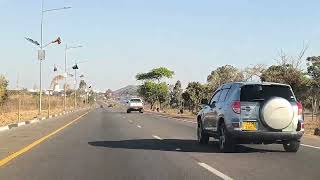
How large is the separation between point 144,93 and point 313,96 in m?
71.0

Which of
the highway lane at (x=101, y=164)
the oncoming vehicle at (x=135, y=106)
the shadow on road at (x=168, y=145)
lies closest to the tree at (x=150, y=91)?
the oncoming vehicle at (x=135, y=106)

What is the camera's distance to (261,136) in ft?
52.5

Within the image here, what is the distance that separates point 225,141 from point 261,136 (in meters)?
1.16

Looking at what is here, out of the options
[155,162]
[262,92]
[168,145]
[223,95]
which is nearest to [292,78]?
[168,145]

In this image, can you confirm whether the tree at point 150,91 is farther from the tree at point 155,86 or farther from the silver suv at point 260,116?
the silver suv at point 260,116

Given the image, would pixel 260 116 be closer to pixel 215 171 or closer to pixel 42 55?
pixel 215 171

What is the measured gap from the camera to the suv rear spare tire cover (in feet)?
52.4

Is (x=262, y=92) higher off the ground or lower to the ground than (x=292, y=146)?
higher

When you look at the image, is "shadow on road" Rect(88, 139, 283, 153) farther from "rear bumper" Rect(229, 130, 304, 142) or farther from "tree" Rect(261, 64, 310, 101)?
"tree" Rect(261, 64, 310, 101)

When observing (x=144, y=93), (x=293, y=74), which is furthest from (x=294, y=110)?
(x=144, y=93)

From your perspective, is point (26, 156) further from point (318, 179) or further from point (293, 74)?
point (293, 74)

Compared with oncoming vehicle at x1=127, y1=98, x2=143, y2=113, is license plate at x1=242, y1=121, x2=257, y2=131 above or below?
below

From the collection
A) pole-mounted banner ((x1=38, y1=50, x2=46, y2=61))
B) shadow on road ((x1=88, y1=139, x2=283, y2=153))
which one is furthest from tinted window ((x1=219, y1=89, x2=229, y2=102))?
pole-mounted banner ((x1=38, y1=50, x2=46, y2=61))

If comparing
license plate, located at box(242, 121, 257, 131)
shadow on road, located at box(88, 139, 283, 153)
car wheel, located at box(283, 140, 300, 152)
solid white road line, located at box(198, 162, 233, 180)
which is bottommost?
solid white road line, located at box(198, 162, 233, 180)
